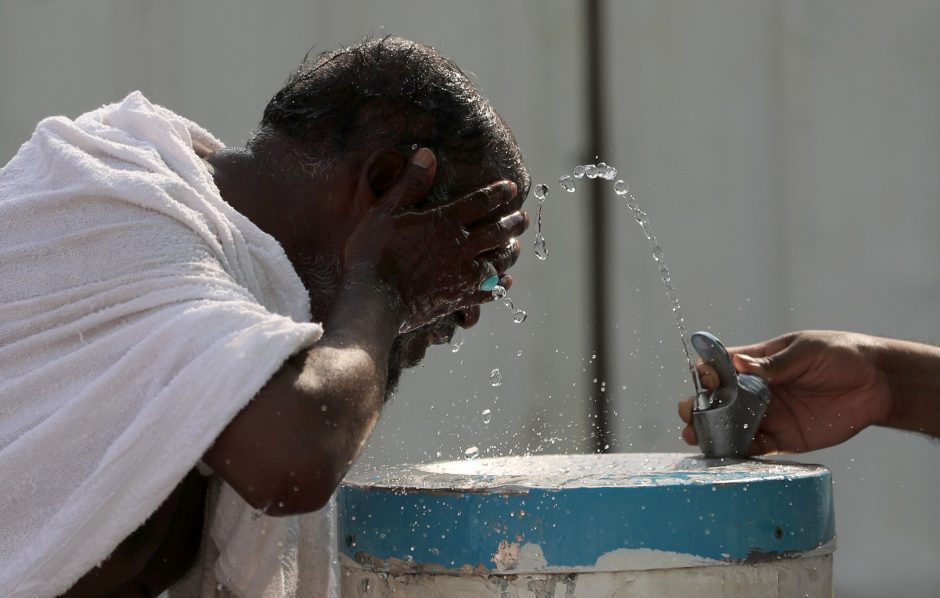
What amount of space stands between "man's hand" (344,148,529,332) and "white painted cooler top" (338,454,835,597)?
22cm

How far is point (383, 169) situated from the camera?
1481mm

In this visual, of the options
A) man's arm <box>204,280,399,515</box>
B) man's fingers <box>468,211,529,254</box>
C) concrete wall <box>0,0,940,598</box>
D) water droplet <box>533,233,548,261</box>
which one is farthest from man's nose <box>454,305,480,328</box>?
concrete wall <box>0,0,940,598</box>

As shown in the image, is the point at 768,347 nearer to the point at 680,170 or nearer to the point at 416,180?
the point at 416,180

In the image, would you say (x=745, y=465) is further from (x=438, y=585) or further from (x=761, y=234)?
(x=761, y=234)

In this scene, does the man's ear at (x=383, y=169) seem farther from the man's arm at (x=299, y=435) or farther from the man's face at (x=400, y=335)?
the man's arm at (x=299, y=435)

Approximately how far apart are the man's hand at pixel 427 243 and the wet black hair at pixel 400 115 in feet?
0.24

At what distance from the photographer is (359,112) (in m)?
1.54

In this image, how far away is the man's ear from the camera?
148 centimetres

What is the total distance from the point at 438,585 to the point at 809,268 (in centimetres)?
171

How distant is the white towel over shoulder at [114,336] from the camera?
3.66 feet

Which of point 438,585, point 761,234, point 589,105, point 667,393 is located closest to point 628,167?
point 589,105

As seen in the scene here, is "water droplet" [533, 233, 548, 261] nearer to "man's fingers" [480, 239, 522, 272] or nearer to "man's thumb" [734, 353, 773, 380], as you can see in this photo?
"man's thumb" [734, 353, 773, 380]

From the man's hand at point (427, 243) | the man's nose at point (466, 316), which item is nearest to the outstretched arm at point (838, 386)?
the man's nose at point (466, 316)

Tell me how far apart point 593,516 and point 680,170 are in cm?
163
